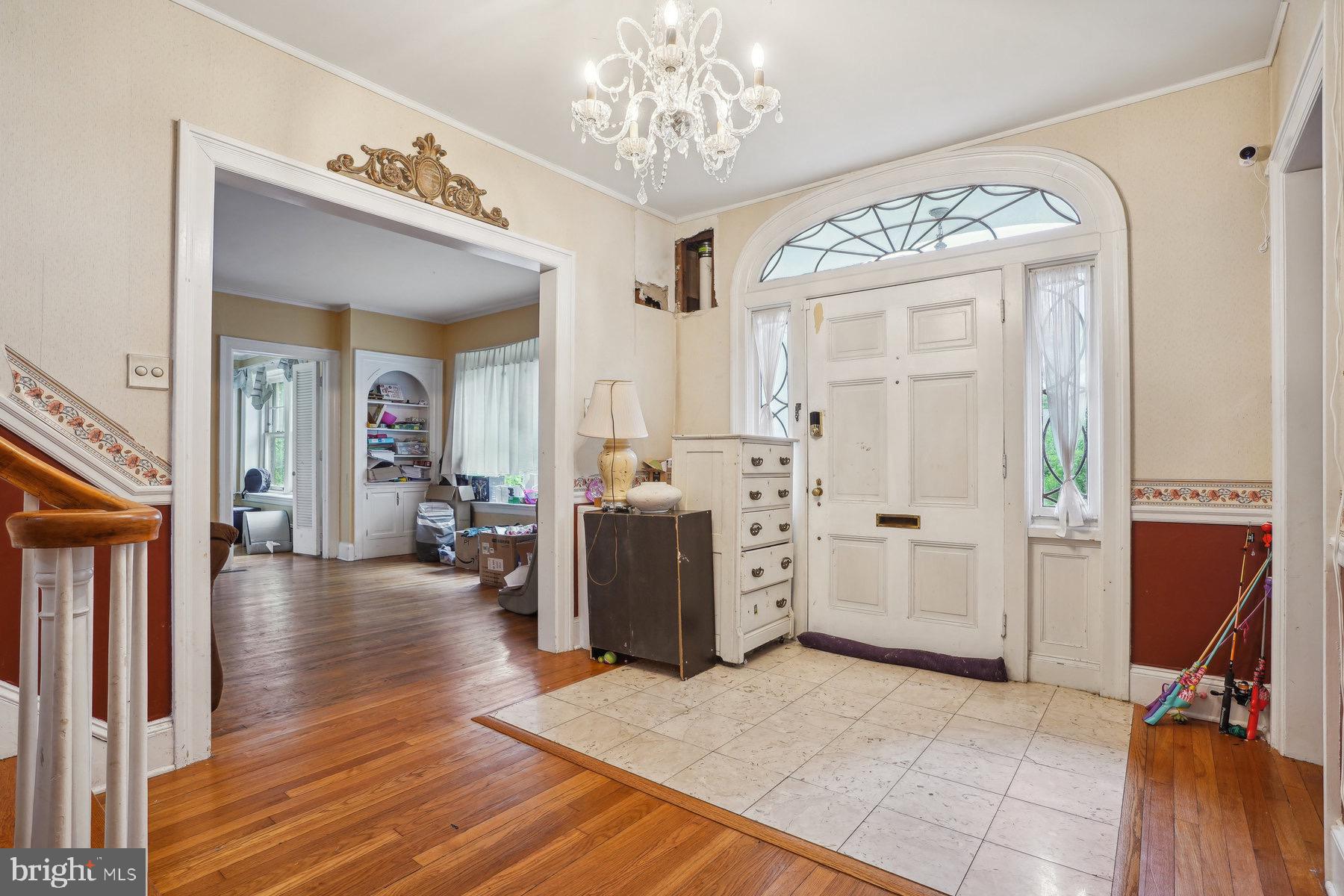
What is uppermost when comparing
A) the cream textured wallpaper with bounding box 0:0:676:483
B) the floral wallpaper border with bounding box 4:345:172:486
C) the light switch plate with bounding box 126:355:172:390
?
the cream textured wallpaper with bounding box 0:0:676:483

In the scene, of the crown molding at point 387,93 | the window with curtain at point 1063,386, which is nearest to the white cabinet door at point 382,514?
the crown molding at point 387,93

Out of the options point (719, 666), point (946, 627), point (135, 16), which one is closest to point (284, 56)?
point (135, 16)

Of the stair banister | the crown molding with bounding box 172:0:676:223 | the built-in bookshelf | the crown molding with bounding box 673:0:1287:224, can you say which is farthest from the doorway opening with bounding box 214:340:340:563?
the stair banister

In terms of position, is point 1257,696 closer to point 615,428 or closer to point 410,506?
point 615,428

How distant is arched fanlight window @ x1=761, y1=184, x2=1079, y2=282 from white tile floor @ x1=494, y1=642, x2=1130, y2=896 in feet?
7.25

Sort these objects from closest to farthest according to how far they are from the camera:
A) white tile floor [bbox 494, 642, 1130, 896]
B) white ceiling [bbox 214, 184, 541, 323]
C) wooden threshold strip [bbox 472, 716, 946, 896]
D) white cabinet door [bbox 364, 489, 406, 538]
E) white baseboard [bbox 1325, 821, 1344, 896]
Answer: white baseboard [bbox 1325, 821, 1344, 896] < wooden threshold strip [bbox 472, 716, 946, 896] < white tile floor [bbox 494, 642, 1130, 896] < white ceiling [bbox 214, 184, 541, 323] < white cabinet door [bbox 364, 489, 406, 538]

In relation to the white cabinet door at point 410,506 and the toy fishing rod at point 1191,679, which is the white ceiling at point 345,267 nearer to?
the white cabinet door at point 410,506

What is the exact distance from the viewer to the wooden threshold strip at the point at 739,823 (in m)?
1.78

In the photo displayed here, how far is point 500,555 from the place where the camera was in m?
5.76

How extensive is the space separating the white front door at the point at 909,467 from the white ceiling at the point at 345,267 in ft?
7.78

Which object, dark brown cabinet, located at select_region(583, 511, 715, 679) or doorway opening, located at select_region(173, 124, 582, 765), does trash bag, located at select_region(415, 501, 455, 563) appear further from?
dark brown cabinet, located at select_region(583, 511, 715, 679)

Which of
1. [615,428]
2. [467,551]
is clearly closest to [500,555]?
[467,551]

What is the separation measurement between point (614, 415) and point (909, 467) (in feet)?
5.17

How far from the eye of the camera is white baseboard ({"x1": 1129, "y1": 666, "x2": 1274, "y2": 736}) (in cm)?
268
